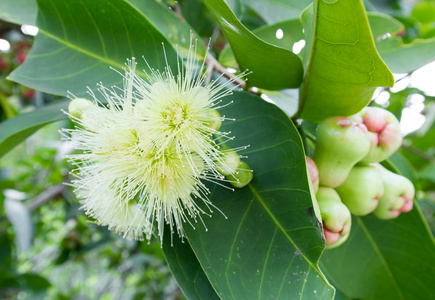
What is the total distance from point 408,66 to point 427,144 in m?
1.15

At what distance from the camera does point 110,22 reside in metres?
0.88

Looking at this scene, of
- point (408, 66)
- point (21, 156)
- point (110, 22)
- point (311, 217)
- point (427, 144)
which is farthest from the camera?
point (21, 156)

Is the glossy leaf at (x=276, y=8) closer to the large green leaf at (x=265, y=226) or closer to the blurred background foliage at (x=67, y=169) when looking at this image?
the blurred background foliage at (x=67, y=169)

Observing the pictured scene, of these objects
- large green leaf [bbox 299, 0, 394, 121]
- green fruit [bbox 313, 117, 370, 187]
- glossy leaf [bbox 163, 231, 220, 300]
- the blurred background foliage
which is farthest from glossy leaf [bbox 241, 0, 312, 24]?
glossy leaf [bbox 163, 231, 220, 300]

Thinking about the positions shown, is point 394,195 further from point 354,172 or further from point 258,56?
point 258,56

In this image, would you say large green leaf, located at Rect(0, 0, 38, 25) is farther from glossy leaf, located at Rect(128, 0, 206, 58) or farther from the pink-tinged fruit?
the pink-tinged fruit

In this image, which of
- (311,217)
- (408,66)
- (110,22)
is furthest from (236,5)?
(311,217)

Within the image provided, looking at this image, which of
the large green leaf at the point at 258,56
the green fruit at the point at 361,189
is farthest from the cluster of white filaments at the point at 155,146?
the green fruit at the point at 361,189

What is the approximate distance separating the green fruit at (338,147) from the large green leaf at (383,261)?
0.32 metres

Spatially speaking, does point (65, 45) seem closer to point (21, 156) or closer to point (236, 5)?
point (236, 5)

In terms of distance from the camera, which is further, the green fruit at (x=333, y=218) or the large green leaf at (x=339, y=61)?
the green fruit at (x=333, y=218)

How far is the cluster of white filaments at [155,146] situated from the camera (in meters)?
0.73

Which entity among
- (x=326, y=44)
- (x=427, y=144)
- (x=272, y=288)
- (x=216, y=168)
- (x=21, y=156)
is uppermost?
(x=326, y=44)

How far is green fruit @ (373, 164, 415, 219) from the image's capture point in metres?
0.90
